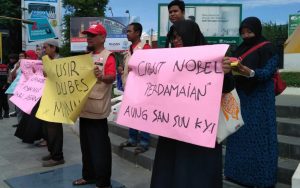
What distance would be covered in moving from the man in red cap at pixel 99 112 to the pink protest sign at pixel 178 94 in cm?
96

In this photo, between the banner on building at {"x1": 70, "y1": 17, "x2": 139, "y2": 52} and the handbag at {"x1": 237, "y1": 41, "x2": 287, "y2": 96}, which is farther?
the banner on building at {"x1": 70, "y1": 17, "x2": 139, "y2": 52}

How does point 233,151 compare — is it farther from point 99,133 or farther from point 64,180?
point 64,180

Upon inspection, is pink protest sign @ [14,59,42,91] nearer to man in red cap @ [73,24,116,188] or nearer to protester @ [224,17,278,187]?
man in red cap @ [73,24,116,188]

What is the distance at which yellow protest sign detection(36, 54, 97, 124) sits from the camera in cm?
411

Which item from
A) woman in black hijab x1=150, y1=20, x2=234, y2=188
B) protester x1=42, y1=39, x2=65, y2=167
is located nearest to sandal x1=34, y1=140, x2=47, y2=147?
protester x1=42, y1=39, x2=65, y2=167

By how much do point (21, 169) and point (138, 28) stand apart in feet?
8.19

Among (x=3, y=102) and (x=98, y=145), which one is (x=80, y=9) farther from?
(x=98, y=145)

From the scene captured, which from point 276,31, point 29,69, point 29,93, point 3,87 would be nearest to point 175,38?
point 29,93

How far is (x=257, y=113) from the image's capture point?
152 inches

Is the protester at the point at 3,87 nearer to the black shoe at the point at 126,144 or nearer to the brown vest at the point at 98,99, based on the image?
the black shoe at the point at 126,144

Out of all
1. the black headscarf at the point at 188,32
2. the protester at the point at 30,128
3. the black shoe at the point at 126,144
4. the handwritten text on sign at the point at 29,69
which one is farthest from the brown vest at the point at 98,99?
the protester at the point at 30,128

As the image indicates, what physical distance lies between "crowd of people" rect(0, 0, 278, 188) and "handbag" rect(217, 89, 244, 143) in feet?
0.29

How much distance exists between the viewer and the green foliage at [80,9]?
3152cm

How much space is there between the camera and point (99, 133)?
434 cm
